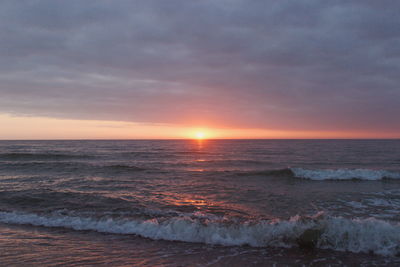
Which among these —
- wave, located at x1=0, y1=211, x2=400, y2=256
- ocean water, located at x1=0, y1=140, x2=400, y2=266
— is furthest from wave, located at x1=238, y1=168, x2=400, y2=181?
wave, located at x1=0, y1=211, x2=400, y2=256

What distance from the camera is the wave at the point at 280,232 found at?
6863 mm

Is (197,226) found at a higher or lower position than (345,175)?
higher

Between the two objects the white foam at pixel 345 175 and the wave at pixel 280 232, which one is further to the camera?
the white foam at pixel 345 175

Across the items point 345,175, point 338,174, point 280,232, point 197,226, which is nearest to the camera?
point 280,232

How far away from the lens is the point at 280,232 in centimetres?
739

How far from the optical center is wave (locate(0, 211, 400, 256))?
6.86m

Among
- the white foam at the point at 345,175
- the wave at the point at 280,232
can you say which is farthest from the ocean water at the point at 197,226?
the white foam at the point at 345,175

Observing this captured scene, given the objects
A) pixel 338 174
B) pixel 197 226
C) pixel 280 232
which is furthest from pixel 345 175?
pixel 197 226

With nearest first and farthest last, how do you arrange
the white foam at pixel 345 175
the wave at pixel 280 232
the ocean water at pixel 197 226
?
the ocean water at pixel 197 226 → the wave at pixel 280 232 → the white foam at pixel 345 175

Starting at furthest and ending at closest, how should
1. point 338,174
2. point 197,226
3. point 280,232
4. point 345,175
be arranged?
point 338,174, point 345,175, point 197,226, point 280,232

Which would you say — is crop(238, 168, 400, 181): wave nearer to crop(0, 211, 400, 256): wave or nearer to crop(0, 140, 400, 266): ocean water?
crop(0, 140, 400, 266): ocean water

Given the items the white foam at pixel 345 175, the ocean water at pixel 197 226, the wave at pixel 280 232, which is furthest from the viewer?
the white foam at pixel 345 175

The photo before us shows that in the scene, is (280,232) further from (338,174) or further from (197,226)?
(338,174)

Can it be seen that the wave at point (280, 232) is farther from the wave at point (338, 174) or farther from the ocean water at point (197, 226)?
the wave at point (338, 174)
